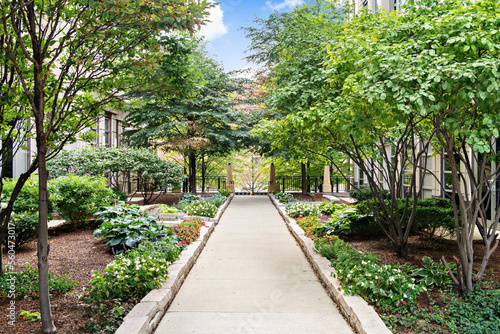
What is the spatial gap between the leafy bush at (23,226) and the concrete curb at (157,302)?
8.65 feet

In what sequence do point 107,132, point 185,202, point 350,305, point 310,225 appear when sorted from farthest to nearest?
point 107,132
point 185,202
point 310,225
point 350,305

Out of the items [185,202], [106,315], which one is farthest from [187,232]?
[185,202]

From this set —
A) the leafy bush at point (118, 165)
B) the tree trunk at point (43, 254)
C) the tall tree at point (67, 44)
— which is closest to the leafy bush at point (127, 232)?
the tall tree at point (67, 44)

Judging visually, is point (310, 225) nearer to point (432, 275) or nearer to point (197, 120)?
point (432, 275)

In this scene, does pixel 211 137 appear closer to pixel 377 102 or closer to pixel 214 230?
pixel 214 230

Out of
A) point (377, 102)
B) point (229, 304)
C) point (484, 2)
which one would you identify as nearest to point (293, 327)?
point (229, 304)

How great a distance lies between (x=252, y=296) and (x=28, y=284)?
2.79 meters

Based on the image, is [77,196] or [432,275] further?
[77,196]

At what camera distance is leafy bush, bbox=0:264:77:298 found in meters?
4.20

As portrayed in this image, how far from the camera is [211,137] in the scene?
725 inches

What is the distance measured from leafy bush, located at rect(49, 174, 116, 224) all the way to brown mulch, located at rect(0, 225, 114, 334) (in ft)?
1.51

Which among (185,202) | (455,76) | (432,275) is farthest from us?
(185,202)

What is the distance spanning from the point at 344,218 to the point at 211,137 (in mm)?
11368

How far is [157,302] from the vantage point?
4.11 m
